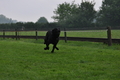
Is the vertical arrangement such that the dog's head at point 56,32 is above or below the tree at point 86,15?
below

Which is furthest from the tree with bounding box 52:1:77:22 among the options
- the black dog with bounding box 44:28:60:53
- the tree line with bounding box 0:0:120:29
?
the black dog with bounding box 44:28:60:53

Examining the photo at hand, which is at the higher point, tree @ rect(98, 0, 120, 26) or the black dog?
tree @ rect(98, 0, 120, 26)

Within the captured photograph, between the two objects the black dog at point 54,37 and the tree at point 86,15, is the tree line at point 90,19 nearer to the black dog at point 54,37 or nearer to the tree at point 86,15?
the tree at point 86,15

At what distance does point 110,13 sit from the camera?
204 feet

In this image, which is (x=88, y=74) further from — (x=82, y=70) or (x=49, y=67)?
(x=49, y=67)

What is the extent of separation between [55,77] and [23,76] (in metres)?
0.90

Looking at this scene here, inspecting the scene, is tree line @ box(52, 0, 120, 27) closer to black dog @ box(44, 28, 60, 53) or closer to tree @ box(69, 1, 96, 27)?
tree @ box(69, 1, 96, 27)

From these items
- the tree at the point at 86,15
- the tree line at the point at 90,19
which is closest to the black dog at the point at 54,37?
the tree line at the point at 90,19

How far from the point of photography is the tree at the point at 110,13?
59.3 meters

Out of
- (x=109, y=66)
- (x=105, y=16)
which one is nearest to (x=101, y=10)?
(x=105, y=16)

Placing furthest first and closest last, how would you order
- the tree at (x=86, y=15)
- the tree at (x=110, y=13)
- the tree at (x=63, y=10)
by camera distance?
the tree at (x=63, y=10), the tree at (x=86, y=15), the tree at (x=110, y=13)

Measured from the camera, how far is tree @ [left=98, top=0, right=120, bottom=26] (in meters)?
59.3

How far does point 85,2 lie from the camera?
67938 mm

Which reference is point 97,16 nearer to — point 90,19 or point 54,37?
point 90,19
